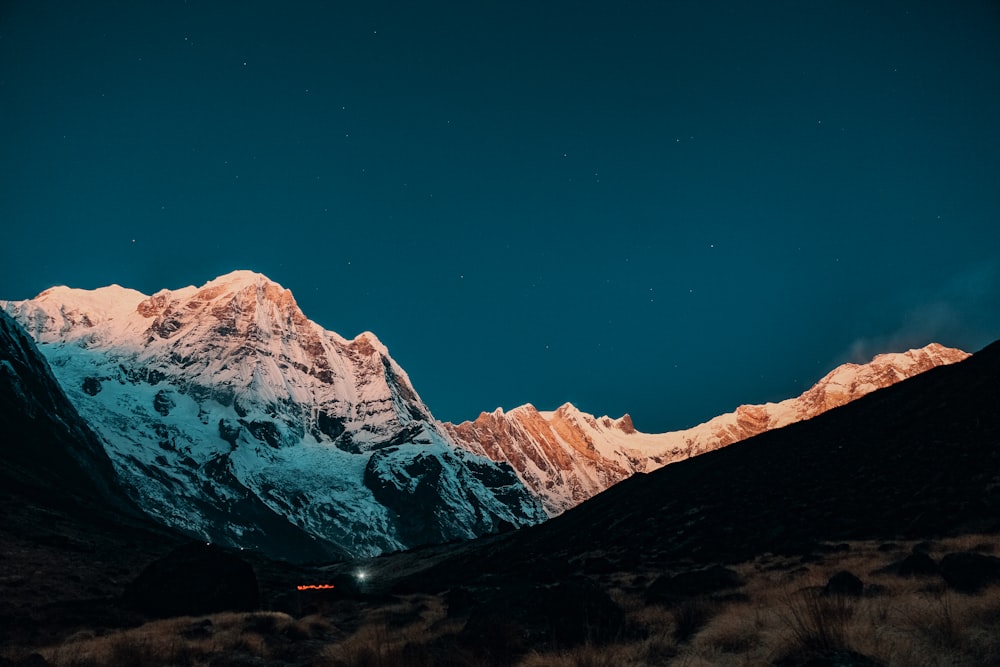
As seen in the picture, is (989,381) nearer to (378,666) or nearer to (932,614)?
(932,614)

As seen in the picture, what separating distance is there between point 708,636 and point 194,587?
22100mm

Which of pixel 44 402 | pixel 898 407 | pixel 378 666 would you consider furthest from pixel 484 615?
pixel 44 402

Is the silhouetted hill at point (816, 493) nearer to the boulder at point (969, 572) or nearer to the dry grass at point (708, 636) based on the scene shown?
the dry grass at point (708, 636)

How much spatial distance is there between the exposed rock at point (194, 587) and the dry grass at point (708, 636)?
4644mm

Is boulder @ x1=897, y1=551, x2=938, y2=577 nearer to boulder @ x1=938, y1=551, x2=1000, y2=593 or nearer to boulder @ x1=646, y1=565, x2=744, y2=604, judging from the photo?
boulder @ x1=938, y1=551, x2=1000, y2=593

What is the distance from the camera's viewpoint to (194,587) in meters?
23.9

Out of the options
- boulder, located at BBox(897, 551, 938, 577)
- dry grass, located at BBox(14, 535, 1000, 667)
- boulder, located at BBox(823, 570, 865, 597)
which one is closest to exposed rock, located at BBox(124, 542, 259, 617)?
dry grass, located at BBox(14, 535, 1000, 667)

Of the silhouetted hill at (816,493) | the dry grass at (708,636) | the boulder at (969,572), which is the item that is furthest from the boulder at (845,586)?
the silhouetted hill at (816,493)

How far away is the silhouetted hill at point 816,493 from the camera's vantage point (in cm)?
3106

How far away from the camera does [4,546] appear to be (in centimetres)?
4147

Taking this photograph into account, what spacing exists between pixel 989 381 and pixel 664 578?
42.6 metres

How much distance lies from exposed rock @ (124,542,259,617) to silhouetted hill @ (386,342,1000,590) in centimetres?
1552

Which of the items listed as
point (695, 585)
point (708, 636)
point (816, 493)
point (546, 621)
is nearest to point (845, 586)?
point (708, 636)

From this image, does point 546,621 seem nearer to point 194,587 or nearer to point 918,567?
point 918,567
